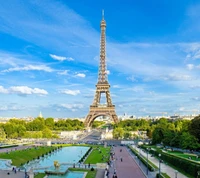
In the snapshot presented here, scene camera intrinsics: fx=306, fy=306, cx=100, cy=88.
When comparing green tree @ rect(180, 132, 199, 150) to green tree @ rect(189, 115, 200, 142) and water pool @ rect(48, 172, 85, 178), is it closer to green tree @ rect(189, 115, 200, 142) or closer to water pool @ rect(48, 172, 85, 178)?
green tree @ rect(189, 115, 200, 142)

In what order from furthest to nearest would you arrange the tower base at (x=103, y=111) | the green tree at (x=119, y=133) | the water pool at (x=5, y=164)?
1. the tower base at (x=103, y=111)
2. the green tree at (x=119, y=133)
3. the water pool at (x=5, y=164)

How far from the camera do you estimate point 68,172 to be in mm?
28203

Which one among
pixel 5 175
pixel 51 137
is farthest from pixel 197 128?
pixel 51 137

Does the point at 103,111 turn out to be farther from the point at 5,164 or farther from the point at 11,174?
the point at 11,174

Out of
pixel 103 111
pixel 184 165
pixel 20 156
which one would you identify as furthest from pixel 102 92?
pixel 184 165

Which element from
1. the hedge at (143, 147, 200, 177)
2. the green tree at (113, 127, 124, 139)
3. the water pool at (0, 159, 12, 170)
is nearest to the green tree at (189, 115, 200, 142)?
the hedge at (143, 147, 200, 177)

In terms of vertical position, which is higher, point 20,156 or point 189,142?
point 189,142

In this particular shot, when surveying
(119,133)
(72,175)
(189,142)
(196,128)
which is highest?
(119,133)

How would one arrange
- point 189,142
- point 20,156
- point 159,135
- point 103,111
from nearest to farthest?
point 20,156 < point 189,142 < point 159,135 < point 103,111

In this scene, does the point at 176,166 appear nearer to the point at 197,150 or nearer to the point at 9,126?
the point at 197,150

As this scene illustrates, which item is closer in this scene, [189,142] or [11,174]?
[11,174]

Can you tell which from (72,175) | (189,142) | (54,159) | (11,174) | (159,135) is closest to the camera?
(11,174)

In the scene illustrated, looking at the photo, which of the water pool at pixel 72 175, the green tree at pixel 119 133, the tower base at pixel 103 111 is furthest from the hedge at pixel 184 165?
the tower base at pixel 103 111

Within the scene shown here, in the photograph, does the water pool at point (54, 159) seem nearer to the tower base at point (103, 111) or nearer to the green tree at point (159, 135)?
the green tree at point (159, 135)
